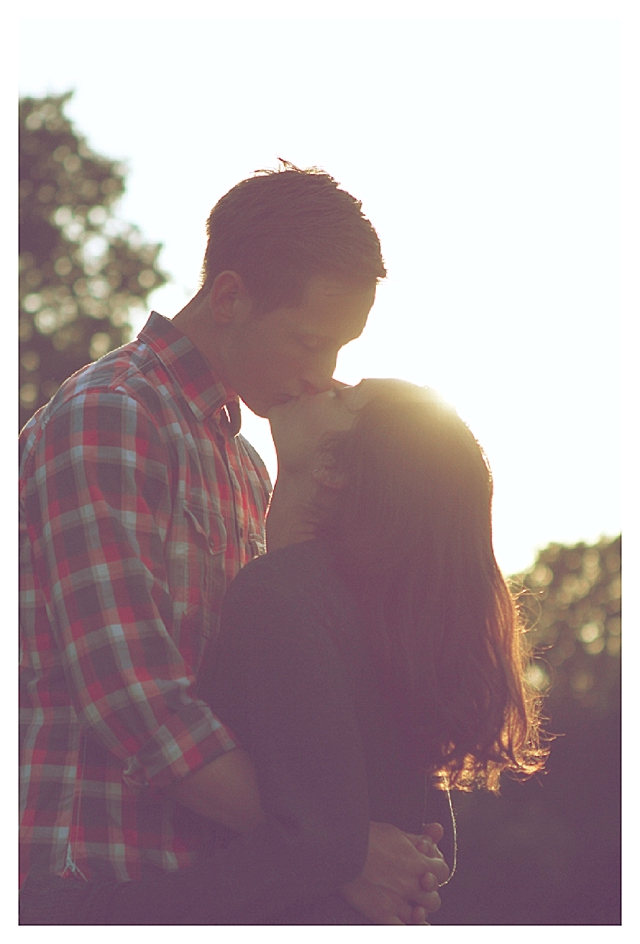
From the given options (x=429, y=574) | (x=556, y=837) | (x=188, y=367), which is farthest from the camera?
(x=556, y=837)

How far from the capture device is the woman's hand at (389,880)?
2293 mm

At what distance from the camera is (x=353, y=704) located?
2.27 meters

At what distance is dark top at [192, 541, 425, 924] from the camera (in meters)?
2.13

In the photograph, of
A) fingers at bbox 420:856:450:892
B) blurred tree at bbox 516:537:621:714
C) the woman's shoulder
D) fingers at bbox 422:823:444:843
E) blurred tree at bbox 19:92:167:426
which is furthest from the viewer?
blurred tree at bbox 516:537:621:714

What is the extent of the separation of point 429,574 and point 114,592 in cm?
73

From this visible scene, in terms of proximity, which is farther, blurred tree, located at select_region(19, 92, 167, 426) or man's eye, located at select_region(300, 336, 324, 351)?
blurred tree, located at select_region(19, 92, 167, 426)

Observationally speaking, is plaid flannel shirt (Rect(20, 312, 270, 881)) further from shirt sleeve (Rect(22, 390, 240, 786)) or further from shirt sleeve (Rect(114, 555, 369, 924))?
shirt sleeve (Rect(114, 555, 369, 924))

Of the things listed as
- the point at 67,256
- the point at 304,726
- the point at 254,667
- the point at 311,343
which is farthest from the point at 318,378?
the point at 67,256

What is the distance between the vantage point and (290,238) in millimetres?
3193

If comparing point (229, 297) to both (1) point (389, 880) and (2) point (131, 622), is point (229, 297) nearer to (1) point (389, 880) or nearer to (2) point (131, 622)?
(2) point (131, 622)

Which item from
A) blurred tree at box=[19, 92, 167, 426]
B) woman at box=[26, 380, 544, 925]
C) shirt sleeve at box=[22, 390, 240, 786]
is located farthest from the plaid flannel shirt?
blurred tree at box=[19, 92, 167, 426]

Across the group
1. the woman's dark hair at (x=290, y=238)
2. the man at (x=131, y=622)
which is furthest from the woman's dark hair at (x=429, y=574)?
the woman's dark hair at (x=290, y=238)

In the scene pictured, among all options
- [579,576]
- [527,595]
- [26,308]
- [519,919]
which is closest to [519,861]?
[519,919]

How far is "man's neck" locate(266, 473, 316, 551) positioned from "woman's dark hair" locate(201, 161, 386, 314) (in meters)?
0.73
